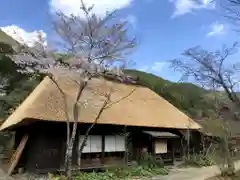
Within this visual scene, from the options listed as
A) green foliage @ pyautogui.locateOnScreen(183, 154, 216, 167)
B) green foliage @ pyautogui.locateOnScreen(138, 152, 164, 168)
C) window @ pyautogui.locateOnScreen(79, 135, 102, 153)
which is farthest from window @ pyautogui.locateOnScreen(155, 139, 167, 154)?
window @ pyautogui.locateOnScreen(79, 135, 102, 153)

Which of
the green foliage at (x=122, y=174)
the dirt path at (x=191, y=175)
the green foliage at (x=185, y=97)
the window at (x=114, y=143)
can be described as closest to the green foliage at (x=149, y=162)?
the green foliage at (x=122, y=174)

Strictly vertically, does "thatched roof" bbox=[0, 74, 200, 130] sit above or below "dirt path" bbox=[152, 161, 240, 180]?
above

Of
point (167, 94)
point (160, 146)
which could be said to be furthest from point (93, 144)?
point (167, 94)

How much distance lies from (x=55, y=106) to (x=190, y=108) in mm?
23786

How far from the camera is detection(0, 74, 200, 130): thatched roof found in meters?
14.6

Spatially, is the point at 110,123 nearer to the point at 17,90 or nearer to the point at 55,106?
the point at 55,106

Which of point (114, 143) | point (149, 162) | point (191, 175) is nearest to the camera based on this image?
point (191, 175)

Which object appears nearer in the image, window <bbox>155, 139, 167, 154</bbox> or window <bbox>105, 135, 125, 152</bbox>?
window <bbox>105, 135, 125, 152</bbox>

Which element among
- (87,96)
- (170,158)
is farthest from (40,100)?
(170,158)

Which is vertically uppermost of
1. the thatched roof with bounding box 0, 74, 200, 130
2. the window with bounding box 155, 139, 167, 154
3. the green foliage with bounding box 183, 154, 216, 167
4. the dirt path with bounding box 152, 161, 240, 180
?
the thatched roof with bounding box 0, 74, 200, 130

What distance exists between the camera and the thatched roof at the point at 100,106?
14602mm

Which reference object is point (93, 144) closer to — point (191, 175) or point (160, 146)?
point (160, 146)

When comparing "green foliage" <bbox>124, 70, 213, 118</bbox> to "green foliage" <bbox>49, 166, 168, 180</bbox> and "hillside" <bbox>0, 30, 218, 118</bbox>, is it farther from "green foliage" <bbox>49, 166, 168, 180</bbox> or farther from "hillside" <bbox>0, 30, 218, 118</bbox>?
"green foliage" <bbox>49, 166, 168, 180</bbox>

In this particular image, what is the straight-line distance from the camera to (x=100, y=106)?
16.8 metres
